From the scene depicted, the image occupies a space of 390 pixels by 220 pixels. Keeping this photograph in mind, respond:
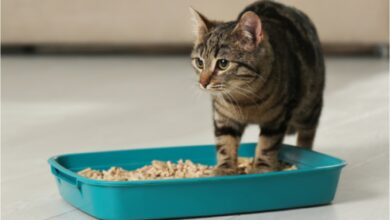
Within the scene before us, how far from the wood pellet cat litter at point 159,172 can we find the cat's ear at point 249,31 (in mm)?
343

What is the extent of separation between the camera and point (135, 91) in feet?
11.4

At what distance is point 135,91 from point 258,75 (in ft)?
5.59

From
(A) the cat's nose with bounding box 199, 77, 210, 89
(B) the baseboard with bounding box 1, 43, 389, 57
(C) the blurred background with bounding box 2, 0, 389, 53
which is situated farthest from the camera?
(B) the baseboard with bounding box 1, 43, 389, 57

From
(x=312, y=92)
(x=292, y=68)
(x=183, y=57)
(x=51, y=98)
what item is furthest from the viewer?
(x=183, y=57)

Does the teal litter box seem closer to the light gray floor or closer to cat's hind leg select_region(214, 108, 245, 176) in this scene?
the light gray floor

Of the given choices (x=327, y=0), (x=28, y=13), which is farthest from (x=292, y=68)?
(x=28, y=13)

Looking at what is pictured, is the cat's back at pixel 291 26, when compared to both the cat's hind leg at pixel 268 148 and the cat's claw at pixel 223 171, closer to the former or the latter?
the cat's hind leg at pixel 268 148

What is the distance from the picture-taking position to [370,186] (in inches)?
78.1

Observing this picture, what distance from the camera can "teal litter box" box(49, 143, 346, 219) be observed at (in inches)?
64.7

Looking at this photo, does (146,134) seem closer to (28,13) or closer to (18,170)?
(18,170)

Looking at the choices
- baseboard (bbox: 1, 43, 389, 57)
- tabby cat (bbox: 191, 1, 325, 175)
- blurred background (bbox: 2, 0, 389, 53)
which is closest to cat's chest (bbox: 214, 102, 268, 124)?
tabby cat (bbox: 191, 1, 325, 175)

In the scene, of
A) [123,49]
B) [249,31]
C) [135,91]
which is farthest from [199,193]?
[123,49]

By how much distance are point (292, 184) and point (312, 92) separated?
422 mm

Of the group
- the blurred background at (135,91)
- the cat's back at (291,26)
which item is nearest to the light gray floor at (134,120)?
the blurred background at (135,91)
